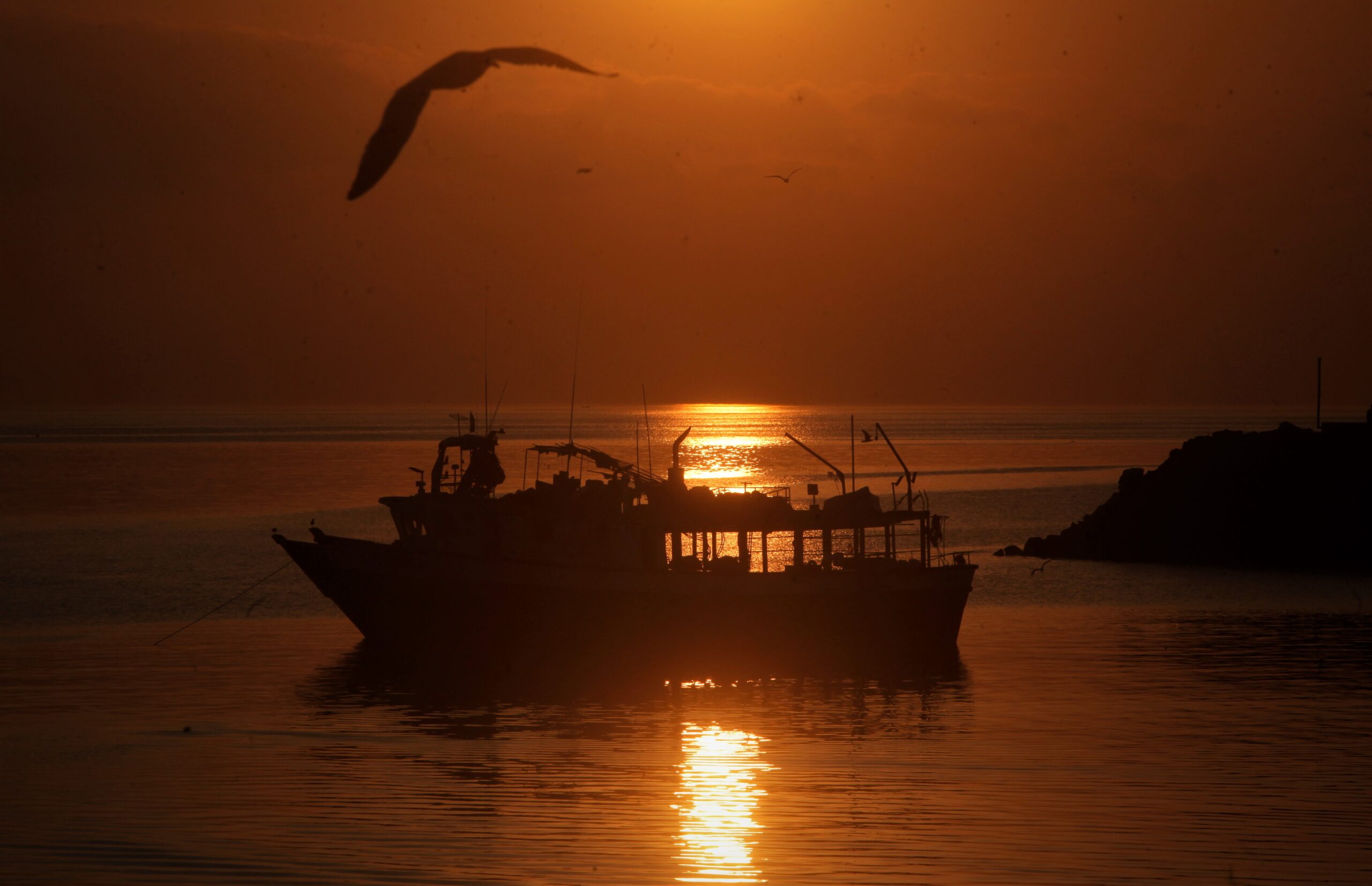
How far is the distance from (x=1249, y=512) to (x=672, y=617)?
41.7 metres

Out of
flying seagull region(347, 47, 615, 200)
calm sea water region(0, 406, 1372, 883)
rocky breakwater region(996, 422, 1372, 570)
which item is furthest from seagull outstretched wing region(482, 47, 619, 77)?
rocky breakwater region(996, 422, 1372, 570)

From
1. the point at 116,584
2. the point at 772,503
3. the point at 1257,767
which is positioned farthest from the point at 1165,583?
the point at 116,584

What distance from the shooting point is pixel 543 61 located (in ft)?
41.9

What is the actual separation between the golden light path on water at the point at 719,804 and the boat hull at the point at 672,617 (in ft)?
26.0

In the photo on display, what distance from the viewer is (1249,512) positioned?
67.3 meters

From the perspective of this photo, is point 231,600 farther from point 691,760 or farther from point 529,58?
point 529,58

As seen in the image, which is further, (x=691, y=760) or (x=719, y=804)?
(x=691, y=760)

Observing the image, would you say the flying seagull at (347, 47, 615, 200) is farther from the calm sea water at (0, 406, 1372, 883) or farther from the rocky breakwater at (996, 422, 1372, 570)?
the rocky breakwater at (996, 422, 1372, 570)

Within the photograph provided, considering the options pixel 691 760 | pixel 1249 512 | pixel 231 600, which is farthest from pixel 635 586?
pixel 1249 512

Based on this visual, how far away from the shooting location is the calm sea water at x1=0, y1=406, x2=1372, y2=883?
18.0 meters

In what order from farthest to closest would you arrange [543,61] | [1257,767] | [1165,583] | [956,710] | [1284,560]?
[1284,560], [1165,583], [956,710], [1257,767], [543,61]

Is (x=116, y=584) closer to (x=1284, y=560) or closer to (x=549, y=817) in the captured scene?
(x=549, y=817)

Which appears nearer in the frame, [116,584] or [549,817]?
[549,817]

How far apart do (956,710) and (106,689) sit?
18.0 m
